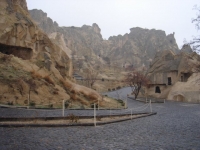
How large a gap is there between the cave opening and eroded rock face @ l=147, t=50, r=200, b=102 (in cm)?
2955

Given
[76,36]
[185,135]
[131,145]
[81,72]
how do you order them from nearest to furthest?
[131,145]
[185,135]
[81,72]
[76,36]

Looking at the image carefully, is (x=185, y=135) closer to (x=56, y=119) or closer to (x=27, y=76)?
(x=56, y=119)

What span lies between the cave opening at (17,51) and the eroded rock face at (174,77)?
29550 millimetres

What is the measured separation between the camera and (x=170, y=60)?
50.4 m

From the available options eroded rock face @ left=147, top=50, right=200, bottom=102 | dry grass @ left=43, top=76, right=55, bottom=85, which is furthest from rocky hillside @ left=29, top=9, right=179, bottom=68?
dry grass @ left=43, top=76, right=55, bottom=85

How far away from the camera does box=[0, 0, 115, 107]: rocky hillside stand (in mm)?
19812

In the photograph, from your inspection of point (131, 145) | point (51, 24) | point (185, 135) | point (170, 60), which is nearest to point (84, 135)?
point (131, 145)

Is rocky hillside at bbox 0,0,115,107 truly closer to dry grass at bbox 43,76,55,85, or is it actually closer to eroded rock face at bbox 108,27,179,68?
dry grass at bbox 43,76,55,85

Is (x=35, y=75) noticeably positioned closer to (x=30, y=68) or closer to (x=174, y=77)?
(x=30, y=68)

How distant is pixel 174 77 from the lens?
152 ft

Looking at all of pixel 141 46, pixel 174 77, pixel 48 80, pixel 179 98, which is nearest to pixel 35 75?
pixel 48 80

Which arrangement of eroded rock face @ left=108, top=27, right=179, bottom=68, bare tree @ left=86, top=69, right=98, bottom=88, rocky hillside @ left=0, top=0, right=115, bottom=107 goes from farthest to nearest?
eroded rock face @ left=108, top=27, right=179, bottom=68 < bare tree @ left=86, top=69, right=98, bottom=88 < rocky hillside @ left=0, top=0, right=115, bottom=107

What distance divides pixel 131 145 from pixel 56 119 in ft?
20.3

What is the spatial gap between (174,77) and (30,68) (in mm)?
34388
